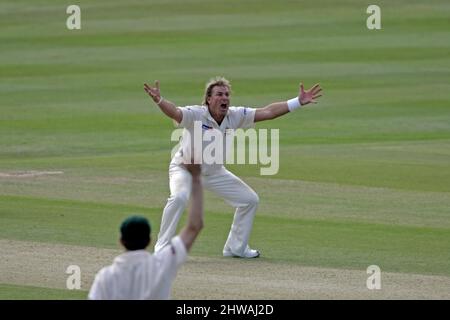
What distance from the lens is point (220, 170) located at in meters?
13.7

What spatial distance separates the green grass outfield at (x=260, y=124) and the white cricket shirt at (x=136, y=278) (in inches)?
159

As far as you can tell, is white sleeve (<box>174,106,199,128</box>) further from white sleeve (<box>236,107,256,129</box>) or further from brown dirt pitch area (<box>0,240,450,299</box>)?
brown dirt pitch area (<box>0,240,450,299</box>)

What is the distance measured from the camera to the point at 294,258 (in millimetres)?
13445

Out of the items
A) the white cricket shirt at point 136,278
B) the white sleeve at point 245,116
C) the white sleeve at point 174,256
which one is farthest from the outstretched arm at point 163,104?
the white cricket shirt at point 136,278

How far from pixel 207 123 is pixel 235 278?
192cm

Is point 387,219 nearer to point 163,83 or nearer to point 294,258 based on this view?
point 294,258

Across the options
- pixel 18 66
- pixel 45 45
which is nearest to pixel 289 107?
pixel 18 66

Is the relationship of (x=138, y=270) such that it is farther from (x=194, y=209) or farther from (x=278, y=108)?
(x=278, y=108)

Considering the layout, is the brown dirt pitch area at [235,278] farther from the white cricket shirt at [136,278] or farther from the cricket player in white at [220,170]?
the white cricket shirt at [136,278]

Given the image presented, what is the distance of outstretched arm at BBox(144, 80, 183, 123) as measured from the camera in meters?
12.9

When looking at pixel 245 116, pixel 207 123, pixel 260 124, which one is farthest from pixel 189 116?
pixel 260 124

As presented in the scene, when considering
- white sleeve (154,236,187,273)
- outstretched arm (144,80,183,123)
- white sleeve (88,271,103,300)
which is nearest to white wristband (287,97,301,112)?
outstretched arm (144,80,183,123)

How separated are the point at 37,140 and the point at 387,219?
9.30 metres

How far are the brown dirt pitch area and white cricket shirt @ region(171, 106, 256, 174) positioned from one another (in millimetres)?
1104
